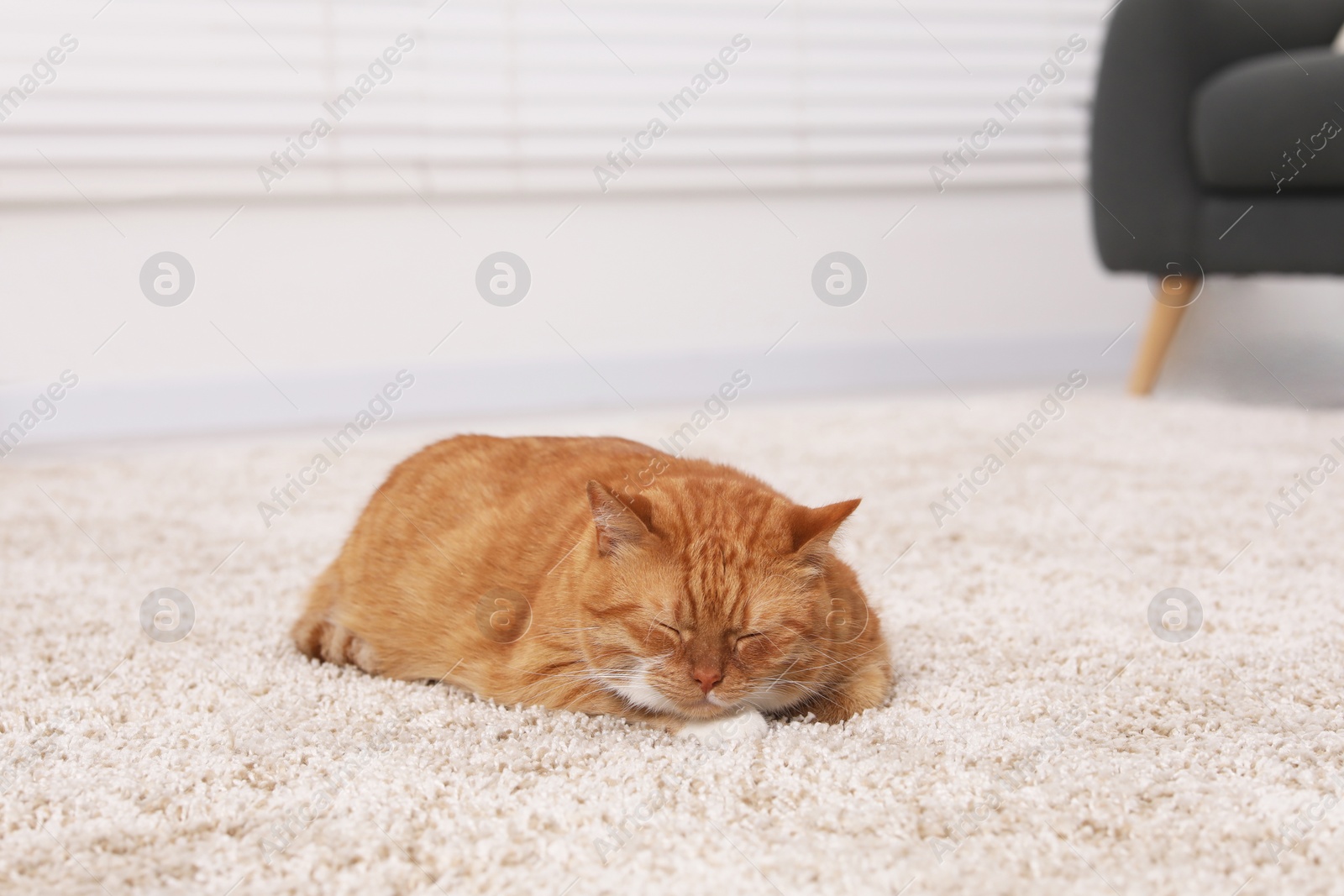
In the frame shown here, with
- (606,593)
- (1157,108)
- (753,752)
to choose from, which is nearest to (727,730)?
(753,752)

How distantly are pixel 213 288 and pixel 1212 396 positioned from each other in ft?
9.98

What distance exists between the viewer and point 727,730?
98cm

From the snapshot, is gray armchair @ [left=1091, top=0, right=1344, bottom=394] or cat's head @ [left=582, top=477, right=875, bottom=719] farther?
gray armchair @ [left=1091, top=0, right=1344, bottom=394]

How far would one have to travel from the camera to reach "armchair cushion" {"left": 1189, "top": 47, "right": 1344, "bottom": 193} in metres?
2.59

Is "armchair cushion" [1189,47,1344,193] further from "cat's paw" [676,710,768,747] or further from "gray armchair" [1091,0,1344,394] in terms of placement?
"cat's paw" [676,710,768,747]

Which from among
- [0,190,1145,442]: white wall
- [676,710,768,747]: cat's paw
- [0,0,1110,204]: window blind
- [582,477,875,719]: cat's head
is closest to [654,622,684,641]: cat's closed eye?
[582,477,875,719]: cat's head

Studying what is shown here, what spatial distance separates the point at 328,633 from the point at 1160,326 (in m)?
2.78

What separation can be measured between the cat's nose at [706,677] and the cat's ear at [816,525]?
5.2 inches

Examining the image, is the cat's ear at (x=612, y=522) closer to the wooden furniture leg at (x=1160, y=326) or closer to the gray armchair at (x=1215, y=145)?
the gray armchair at (x=1215, y=145)

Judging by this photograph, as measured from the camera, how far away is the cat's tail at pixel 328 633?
1198mm

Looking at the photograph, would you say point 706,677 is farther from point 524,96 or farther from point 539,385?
point 524,96

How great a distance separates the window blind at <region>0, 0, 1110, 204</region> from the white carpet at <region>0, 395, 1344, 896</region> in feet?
5.82

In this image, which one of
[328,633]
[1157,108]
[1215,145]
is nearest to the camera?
[328,633]

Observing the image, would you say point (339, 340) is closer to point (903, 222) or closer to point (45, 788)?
point (903, 222)
